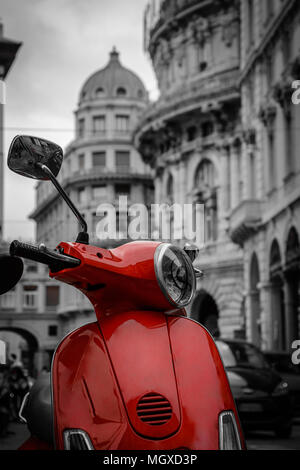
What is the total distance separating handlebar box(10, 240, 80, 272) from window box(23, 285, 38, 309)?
6361 cm

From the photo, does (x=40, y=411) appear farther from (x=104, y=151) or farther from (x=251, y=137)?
(x=104, y=151)

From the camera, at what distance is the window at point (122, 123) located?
61.8 meters

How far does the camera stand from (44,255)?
3.02m

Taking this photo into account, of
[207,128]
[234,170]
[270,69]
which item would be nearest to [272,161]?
[270,69]

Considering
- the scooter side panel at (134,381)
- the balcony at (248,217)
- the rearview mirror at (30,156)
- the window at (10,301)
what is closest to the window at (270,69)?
the balcony at (248,217)

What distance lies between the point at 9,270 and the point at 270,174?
23.1 meters

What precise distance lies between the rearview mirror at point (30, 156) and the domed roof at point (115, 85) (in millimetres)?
57214

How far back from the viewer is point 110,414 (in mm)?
3010

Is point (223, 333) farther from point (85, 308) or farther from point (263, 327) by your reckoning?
point (85, 308)

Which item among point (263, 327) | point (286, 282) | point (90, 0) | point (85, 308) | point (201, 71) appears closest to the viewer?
point (90, 0)

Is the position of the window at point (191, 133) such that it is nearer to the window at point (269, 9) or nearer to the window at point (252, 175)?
the window at point (252, 175)

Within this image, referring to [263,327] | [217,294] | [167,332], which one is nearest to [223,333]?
[217,294]

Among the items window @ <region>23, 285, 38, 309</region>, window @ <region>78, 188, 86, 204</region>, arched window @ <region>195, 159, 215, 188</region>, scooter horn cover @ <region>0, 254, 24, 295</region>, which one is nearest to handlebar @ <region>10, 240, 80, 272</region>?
scooter horn cover @ <region>0, 254, 24, 295</region>

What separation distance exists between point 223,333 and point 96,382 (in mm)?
35004
